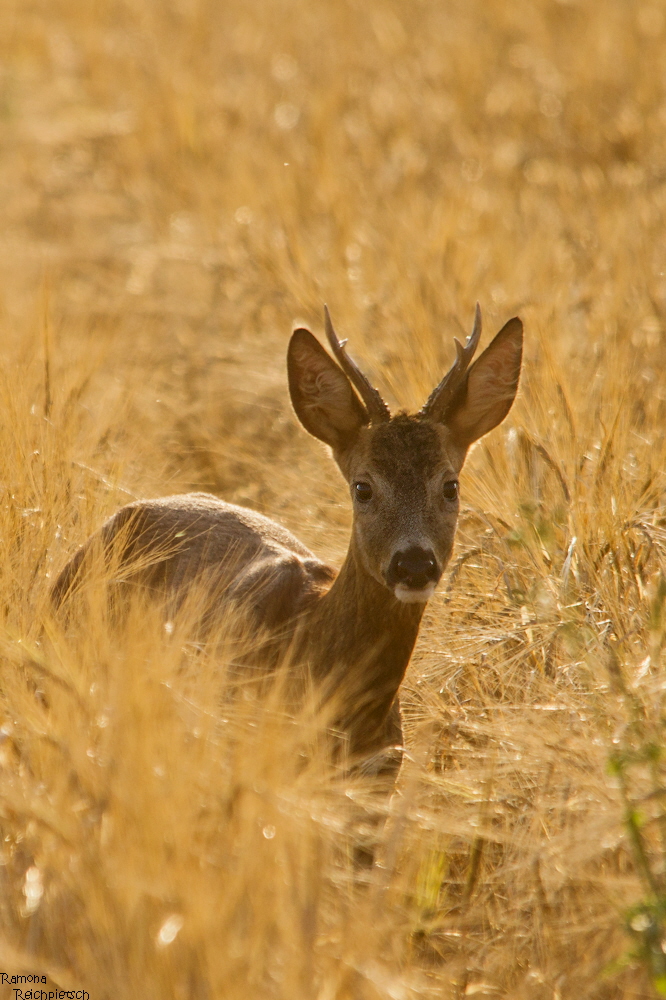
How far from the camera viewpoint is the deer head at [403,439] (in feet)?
14.8

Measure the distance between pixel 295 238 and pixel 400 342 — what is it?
64.1 inches

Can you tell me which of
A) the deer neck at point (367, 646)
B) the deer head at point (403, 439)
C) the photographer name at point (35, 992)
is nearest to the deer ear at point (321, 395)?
the deer head at point (403, 439)

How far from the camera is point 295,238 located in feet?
26.3

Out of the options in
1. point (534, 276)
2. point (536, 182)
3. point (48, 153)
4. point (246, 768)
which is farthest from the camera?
point (48, 153)

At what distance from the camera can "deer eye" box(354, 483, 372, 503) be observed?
472cm

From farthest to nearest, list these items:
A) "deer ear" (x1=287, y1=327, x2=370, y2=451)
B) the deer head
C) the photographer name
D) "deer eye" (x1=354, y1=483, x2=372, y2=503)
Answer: "deer ear" (x1=287, y1=327, x2=370, y2=451) → "deer eye" (x1=354, y1=483, x2=372, y2=503) → the deer head → the photographer name

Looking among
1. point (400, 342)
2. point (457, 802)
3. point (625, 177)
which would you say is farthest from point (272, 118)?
point (457, 802)

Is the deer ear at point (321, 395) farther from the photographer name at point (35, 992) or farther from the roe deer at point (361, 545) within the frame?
the photographer name at point (35, 992)

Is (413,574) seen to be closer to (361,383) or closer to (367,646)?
(367,646)

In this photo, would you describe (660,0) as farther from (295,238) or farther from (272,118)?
(295,238)

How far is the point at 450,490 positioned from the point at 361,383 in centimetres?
51

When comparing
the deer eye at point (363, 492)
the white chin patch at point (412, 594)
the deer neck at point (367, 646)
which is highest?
the deer eye at point (363, 492)

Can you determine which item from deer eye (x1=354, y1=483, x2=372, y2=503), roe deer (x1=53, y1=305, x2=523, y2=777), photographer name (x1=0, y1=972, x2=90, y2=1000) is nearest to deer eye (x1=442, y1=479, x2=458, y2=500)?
roe deer (x1=53, y1=305, x2=523, y2=777)

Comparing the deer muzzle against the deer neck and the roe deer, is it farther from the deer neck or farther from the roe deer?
the deer neck
